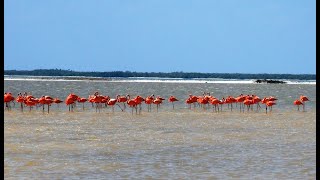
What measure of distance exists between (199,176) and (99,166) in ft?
5.26

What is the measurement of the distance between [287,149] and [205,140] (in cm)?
208

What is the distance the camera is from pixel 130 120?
775 inches

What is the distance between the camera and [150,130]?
53.7 feet

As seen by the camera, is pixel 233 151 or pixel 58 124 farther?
pixel 58 124

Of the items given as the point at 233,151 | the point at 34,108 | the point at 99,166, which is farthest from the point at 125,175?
the point at 34,108

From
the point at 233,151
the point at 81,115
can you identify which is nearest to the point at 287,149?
the point at 233,151

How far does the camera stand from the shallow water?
9.80 metres

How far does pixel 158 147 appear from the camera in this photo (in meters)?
12.8

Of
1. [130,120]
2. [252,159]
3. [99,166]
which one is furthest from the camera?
[130,120]

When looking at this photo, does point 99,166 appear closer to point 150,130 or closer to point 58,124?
point 150,130

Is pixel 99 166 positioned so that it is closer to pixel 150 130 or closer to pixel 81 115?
pixel 150 130

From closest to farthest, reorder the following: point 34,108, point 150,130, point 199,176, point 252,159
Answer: point 199,176 < point 252,159 < point 150,130 < point 34,108

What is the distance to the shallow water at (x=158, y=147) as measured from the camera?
980cm
